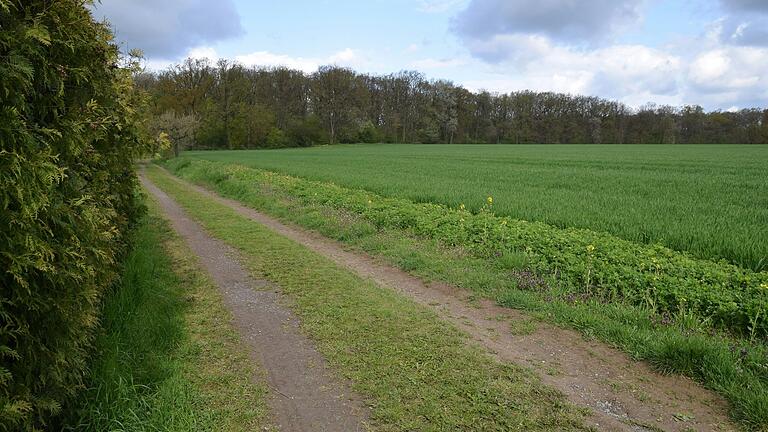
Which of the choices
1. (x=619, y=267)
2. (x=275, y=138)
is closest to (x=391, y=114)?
(x=275, y=138)

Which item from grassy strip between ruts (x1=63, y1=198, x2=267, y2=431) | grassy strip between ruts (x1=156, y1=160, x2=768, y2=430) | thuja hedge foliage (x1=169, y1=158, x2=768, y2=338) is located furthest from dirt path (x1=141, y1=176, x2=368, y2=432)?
thuja hedge foliage (x1=169, y1=158, x2=768, y2=338)

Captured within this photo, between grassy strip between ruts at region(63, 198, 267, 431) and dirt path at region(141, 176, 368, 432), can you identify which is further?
dirt path at region(141, 176, 368, 432)

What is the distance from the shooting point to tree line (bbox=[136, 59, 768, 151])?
6600cm

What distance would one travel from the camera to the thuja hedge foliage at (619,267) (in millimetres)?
5543

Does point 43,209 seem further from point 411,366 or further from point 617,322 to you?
point 617,322

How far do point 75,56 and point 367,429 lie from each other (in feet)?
12.2

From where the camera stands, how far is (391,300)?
602cm

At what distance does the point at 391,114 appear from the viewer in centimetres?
9031

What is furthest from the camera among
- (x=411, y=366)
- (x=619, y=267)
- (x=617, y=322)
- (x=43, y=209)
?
(x=619, y=267)

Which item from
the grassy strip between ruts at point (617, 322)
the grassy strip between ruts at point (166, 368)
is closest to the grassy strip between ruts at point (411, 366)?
the grassy strip between ruts at point (166, 368)

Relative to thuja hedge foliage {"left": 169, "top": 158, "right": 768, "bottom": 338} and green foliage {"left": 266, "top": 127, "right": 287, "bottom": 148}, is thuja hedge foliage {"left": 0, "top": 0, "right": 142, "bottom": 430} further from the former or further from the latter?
green foliage {"left": 266, "top": 127, "right": 287, "bottom": 148}

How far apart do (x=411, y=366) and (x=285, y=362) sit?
4.05ft

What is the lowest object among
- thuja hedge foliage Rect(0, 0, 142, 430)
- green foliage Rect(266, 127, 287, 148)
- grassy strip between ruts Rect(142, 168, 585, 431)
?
grassy strip between ruts Rect(142, 168, 585, 431)

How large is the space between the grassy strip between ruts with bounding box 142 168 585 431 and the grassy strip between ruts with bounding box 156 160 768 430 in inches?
53.7
